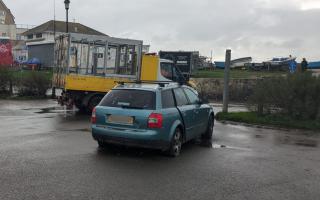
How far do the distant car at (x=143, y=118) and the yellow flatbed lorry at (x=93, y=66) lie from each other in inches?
338

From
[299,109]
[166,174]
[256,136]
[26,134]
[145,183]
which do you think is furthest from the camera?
[299,109]

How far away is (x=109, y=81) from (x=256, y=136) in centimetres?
744

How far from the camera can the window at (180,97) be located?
10384 mm

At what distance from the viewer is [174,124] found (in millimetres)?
9641

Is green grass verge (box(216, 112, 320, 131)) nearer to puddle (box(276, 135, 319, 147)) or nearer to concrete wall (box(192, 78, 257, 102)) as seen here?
puddle (box(276, 135, 319, 147))

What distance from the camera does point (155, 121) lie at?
9141 mm

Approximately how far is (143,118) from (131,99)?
0.64 metres

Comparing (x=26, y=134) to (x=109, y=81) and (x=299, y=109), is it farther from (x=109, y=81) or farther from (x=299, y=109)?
(x=299, y=109)

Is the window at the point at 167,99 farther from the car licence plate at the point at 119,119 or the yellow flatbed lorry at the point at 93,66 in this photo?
the yellow flatbed lorry at the point at 93,66

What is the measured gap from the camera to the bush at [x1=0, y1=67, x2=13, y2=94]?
Answer: 25531 mm

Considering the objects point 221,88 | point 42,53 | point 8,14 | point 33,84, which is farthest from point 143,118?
point 8,14

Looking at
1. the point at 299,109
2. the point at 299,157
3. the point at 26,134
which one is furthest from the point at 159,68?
the point at 299,157

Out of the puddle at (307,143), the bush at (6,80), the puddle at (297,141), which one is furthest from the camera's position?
the bush at (6,80)

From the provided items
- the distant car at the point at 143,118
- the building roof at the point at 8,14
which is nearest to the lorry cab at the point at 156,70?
the distant car at the point at 143,118
